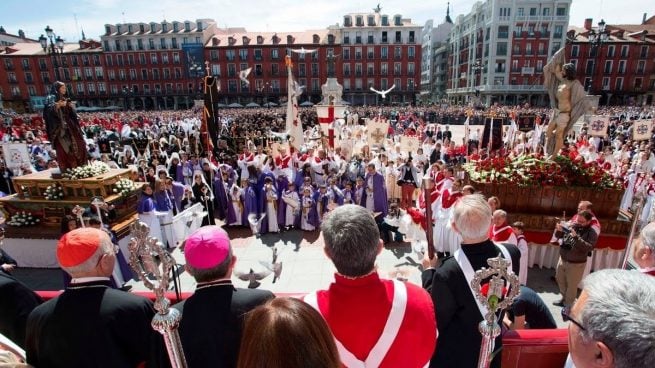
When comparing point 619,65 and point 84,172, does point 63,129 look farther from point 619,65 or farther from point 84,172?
point 619,65

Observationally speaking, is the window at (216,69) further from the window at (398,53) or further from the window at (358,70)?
the window at (398,53)

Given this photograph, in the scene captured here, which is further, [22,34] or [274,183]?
[22,34]

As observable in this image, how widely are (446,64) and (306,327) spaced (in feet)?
268

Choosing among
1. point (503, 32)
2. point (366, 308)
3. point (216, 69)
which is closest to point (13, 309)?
point (366, 308)

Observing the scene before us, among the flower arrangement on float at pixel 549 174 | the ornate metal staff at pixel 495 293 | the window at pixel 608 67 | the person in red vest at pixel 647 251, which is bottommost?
the flower arrangement on float at pixel 549 174

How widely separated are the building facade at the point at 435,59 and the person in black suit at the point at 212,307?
78.2m

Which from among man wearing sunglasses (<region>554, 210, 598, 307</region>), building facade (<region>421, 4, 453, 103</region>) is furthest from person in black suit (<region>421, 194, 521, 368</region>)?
building facade (<region>421, 4, 453, 103</region>)

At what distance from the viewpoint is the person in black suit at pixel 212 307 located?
2.07m

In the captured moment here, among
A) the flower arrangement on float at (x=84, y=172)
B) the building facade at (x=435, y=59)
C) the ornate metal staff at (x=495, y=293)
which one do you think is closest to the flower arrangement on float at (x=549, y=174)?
the ornate metal staff at (x=495, y=293)

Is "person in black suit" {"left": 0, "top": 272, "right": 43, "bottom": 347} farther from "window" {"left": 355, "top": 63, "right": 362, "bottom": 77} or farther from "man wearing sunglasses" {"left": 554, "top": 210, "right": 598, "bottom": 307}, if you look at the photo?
"window" {"left": 355, "top": 63, "right": 362, "bottom": 77}

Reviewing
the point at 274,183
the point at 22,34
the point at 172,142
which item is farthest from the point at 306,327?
the point at 22,34

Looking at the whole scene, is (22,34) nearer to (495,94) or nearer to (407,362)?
(495,94)

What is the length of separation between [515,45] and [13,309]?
61393 mm

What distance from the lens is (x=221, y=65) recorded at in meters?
58.5
